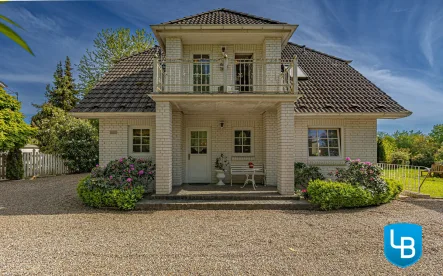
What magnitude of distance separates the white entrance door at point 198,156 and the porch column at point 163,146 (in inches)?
98.9

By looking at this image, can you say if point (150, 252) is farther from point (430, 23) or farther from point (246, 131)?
point (430, 23)

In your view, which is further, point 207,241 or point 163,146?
point 163,146

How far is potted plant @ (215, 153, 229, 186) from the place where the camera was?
10172mm

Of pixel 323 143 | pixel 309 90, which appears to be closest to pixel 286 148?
pixel 323 143

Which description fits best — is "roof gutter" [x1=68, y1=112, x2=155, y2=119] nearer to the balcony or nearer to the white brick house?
the white brick house

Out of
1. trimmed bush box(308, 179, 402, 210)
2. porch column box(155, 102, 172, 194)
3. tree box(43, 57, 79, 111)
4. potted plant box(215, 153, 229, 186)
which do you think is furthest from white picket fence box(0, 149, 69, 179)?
trimmed bush box(308, 179, 402, 210)

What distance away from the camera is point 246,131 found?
36.1 ft

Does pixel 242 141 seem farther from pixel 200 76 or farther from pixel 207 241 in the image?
pixel 207 241

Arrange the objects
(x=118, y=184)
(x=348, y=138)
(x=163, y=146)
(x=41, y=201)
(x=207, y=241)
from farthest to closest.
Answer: (x=348, y=138), (x=41, y=201), (x=163, y=146), (x=118, y=184), (x=207, y=241)

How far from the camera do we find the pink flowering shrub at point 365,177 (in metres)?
8.02

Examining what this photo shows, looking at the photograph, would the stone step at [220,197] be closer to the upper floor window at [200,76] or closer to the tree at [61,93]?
the upper floor window at [200,76]

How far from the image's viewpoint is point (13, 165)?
14180 millimetres

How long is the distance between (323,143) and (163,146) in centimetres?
654

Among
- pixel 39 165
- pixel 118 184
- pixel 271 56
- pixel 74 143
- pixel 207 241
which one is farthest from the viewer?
pixel 74 143
